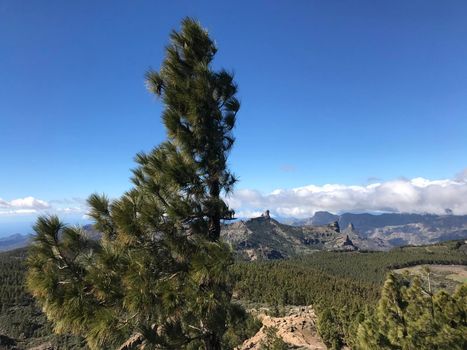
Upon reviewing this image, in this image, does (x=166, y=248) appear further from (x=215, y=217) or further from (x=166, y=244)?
(x=215, y=217)

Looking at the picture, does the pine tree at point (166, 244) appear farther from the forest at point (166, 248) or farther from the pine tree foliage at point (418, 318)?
the pine tree foliage at point (418, 318)

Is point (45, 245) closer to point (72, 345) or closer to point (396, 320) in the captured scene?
point (396, 320)

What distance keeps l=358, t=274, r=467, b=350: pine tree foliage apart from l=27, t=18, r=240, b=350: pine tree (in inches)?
521

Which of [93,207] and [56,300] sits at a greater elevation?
[93,207]

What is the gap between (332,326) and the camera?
54.6 meters

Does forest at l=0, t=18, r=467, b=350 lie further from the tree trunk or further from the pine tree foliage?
the pine tree foliage

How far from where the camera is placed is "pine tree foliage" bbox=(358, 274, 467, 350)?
17.6m

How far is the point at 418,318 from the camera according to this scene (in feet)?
60.0

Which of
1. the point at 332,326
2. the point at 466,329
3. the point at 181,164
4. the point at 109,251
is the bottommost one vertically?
the point at 332,326

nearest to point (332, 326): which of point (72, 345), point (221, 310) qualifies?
point (221, 310)

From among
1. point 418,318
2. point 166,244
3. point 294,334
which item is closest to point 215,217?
point 166,244

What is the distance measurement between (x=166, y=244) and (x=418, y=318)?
15.7 metres

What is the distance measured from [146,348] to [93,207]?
3339mm

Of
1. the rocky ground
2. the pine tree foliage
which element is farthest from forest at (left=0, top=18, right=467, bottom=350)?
the rocky ground
